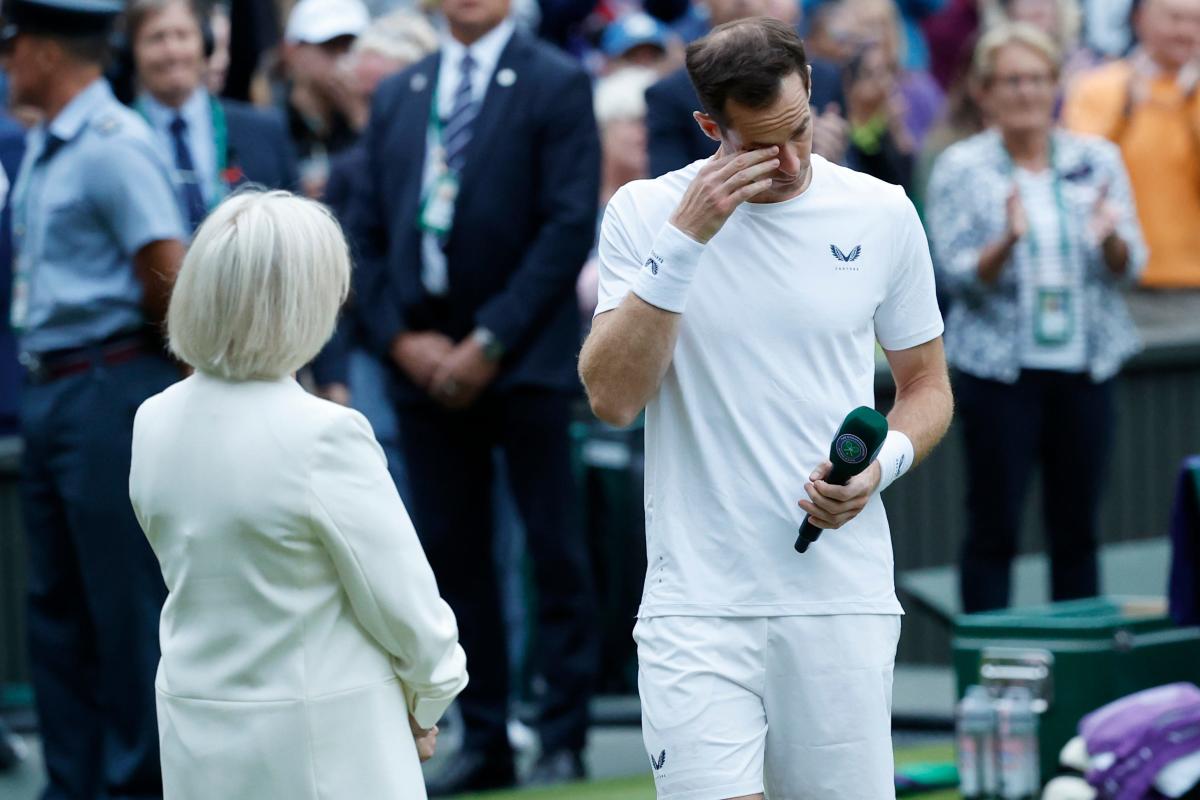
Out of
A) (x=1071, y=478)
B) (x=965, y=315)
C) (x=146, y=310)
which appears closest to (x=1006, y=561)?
(x=1071, y=478)

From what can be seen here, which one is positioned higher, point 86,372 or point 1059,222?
point 1059,222

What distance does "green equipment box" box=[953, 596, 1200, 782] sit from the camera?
20.7 ft

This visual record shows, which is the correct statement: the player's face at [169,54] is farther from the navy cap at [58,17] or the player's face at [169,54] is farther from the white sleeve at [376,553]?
the white sleeve at [376,553]

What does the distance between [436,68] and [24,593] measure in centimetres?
272

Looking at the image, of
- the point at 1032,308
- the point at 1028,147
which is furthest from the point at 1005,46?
the point at 1032,308

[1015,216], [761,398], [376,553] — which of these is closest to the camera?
[376,553]

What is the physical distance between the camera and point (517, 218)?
6551 mm

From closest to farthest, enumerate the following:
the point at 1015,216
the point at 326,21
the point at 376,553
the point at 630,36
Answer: the point at 376,553 < the point at 1015,216 < the point at 326,21 < the point at 630,36

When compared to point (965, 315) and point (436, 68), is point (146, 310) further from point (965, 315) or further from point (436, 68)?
point (965, 315)

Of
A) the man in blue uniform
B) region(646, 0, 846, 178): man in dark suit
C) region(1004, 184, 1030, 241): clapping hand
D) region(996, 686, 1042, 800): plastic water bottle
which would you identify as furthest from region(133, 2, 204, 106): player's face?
region(996, 686, 1042, 800): plastic water bottle

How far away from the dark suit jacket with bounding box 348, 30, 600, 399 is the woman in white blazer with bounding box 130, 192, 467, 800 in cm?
280

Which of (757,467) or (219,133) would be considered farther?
(219,133)

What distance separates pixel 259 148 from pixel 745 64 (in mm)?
3483

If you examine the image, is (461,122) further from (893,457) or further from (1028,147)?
(893,457)
